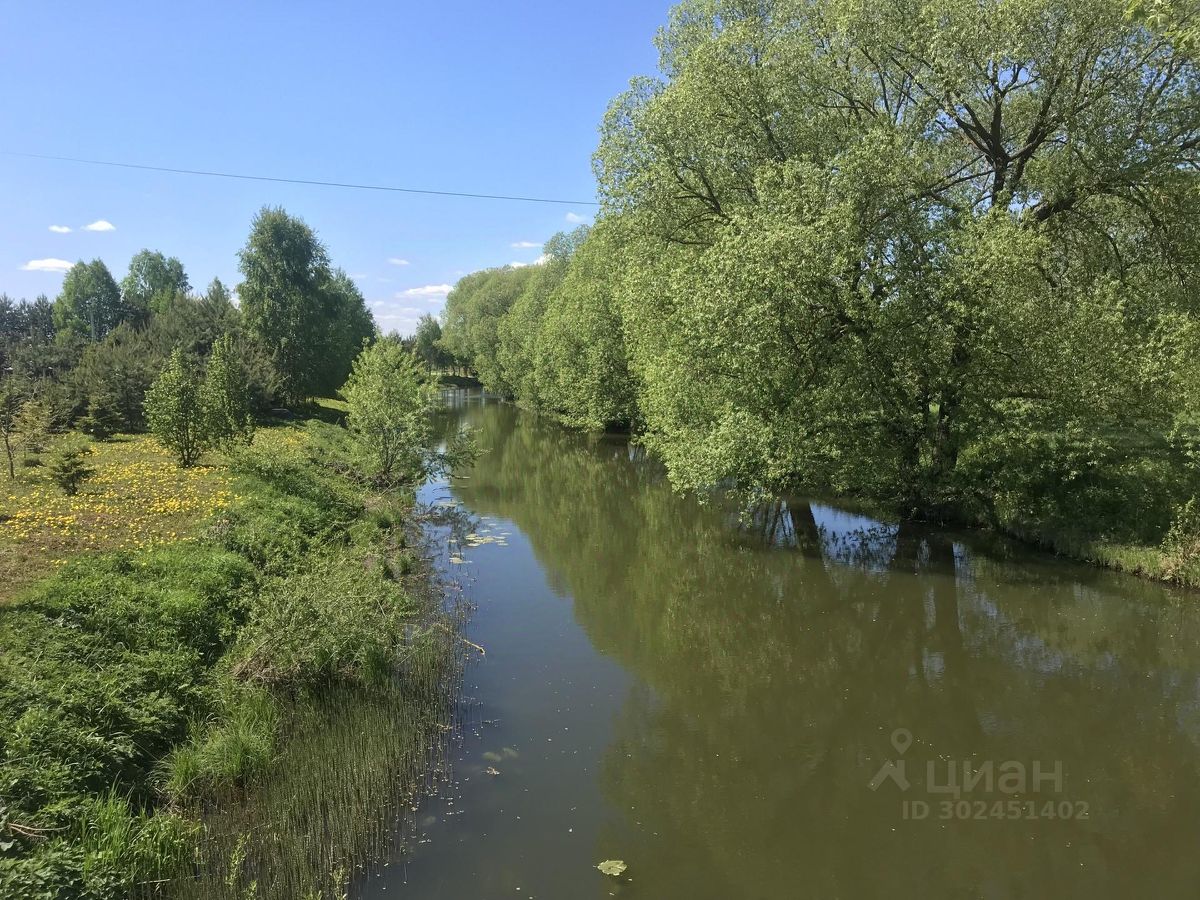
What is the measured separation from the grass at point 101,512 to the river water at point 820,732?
5.33 metres

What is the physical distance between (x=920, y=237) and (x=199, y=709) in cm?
1575

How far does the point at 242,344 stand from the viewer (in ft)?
120

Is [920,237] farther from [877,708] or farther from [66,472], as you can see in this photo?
[66,472]

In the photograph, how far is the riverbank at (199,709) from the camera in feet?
17.8

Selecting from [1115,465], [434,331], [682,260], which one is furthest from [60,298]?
[1115,465]

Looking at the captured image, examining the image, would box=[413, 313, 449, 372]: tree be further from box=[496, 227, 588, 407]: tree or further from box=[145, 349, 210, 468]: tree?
box=[145, 349, 210, 468]: tree

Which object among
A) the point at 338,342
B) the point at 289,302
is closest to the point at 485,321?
the point at 338,342

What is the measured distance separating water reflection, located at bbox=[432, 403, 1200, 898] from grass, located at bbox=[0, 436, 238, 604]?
7208 mm

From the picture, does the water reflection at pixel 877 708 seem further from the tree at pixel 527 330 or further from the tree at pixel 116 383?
the tree at pixel 527 330

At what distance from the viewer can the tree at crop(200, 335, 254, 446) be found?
19.5m

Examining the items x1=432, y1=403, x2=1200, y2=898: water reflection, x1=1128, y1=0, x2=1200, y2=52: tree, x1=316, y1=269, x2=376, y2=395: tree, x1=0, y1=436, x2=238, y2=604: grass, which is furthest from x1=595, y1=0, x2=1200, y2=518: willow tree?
x1=316, y1=269, x2=376, y2=395: tree

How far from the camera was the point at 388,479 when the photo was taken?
2095 cm

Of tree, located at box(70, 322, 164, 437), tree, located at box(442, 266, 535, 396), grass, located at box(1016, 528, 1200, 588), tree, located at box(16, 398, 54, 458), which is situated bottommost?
grass, located at box(1016, 528, 1200, 588)

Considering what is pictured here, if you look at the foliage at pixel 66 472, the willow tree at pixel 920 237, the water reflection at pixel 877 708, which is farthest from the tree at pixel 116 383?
the willow tree at pixel 920 237
